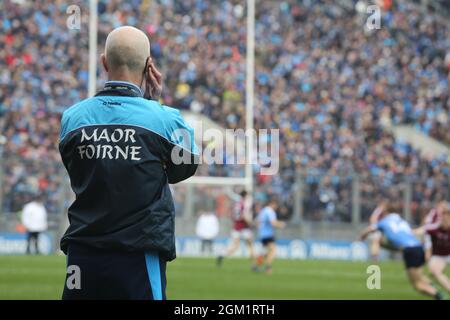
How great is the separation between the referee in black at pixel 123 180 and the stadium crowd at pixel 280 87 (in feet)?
76.2

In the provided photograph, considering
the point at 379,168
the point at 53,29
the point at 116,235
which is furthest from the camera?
the point at 379,168

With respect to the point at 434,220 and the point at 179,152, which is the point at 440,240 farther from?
the point at 179,152

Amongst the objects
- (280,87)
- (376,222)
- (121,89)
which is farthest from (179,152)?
(280,87)

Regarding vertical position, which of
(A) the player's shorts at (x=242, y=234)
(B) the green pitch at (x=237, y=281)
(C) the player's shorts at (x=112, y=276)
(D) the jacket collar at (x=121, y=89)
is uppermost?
(D) the jacket collar at (x=121, y=89)

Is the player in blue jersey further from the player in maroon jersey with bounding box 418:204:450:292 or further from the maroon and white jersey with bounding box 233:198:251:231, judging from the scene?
the maroon and white jersey with bounding box 233:198:251:231

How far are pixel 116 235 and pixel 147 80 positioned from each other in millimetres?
837

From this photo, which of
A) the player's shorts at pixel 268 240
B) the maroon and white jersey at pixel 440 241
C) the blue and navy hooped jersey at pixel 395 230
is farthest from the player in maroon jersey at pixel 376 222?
the player's shorts at pixel 268 240

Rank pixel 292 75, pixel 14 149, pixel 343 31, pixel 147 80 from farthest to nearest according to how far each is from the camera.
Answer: pixel 343 31, pixel 292 75, pixel 14 149, pixel 147 80

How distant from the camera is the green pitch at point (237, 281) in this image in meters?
16.2

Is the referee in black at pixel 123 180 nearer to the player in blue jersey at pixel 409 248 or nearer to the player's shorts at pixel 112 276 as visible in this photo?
the player's shorts at pixel 112 276

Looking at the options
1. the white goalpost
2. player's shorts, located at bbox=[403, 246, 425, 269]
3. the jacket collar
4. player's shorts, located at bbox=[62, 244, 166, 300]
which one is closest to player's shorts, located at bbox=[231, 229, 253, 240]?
the white goalpost

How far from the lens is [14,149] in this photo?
29.6 metres
